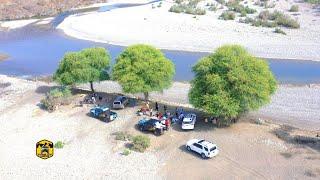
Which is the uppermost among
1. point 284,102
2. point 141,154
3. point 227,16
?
point 227,16

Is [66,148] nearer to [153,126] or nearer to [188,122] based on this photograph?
[153,126]

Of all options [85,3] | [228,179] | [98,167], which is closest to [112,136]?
[98,167]

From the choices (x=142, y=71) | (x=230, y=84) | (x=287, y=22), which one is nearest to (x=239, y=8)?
(x=287, y=22)

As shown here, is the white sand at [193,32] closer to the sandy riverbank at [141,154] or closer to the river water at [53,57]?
the river water at [53,57]

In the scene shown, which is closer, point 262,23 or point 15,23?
point 262,23

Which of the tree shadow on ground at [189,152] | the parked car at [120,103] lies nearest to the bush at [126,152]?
the tree shadow on ground at [189,152]

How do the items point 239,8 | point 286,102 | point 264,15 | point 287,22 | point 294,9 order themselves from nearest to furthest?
point 286,102 → point 287,22 → point 264,15 → point 294,9 → point 239,8
